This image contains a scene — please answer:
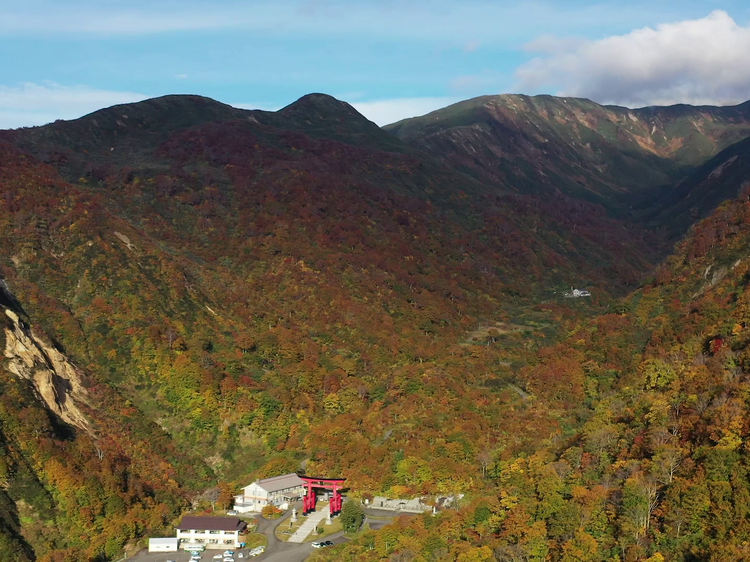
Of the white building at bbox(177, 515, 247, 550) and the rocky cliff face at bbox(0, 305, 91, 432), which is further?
the rocky cliff face at bbox(0, 305, 91, 432)

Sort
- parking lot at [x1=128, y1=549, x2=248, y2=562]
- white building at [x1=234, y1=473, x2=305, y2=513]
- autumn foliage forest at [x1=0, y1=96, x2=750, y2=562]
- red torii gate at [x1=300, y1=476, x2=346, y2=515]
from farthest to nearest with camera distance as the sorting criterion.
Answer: white building at [x1=234, y1=473, x2=305, y2=513] < red torii gate at [x1=300, y1=476, x2=346, y2=515] < parking lot at [x1=128, y1=549, x2=248, y2=562] < autumn foliage forest at [x1=0, y1=96, x2=750, y2=562]

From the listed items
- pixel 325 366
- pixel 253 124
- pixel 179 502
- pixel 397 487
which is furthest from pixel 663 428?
pixel 253 124

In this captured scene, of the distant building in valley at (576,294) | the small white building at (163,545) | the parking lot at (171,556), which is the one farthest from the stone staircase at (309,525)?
the distant building in valley at (576,294)

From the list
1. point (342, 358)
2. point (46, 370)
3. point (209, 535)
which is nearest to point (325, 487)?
point (209, 535)

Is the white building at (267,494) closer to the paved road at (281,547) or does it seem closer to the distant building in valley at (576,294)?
the paved road at (281,547)

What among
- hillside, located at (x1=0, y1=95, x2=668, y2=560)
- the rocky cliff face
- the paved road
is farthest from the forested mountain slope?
the rocky cliff face

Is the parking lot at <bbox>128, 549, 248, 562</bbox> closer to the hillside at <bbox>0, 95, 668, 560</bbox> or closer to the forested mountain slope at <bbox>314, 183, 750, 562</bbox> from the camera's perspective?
the hillside at <bbox>0, 95, 668, 560</bbox>

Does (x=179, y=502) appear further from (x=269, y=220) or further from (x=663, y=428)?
(x=269, y=220)
